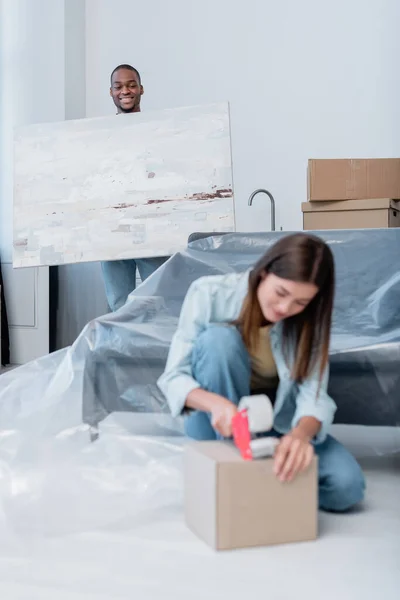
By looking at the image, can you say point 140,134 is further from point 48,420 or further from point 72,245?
point 48,420

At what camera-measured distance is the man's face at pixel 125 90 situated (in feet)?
8.39

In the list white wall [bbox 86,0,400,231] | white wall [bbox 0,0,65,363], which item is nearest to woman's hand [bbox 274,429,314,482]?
white wall [bbox 86,0,400,231]

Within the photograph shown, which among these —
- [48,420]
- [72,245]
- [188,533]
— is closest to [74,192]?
[72,245]

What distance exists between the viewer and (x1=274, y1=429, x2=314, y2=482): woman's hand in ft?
3.14

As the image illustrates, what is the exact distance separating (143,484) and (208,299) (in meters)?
0.35

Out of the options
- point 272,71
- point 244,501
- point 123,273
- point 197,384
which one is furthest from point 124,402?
point 272,71

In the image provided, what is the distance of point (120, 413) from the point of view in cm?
130

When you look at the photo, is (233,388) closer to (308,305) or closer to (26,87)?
(308,305)

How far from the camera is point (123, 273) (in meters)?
2.37

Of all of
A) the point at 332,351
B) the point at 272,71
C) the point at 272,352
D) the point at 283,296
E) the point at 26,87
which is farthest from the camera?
the point at 26,87

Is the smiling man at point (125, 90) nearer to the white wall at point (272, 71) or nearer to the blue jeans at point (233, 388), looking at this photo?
the white wall at point (272, 71)

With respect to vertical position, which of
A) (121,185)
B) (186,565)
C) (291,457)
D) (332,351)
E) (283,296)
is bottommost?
(186,565)

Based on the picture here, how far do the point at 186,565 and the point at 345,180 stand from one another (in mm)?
1574

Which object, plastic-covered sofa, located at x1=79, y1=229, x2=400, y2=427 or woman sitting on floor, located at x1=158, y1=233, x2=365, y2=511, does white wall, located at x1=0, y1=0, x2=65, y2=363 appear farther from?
woman sitting on floor, located at x1=158, y1=233, x2=365, y2=511
